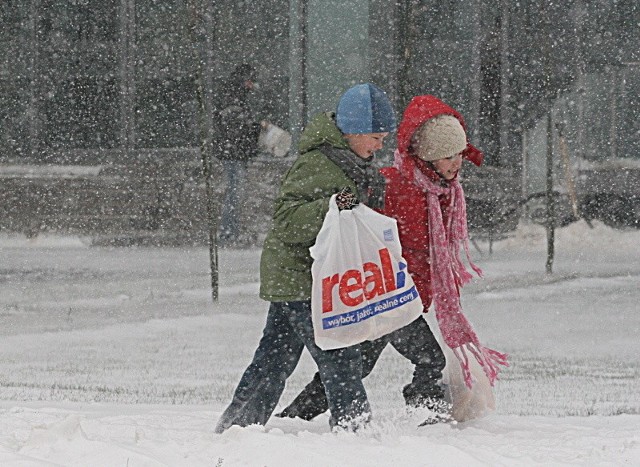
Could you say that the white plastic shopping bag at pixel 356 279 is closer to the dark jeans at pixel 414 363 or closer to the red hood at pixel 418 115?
the dark jeans at pixel 414 363

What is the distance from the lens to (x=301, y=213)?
15.4 feet

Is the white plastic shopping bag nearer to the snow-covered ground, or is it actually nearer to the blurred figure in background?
the snow-covered ground

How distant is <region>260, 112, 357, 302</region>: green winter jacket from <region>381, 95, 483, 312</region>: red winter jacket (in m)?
0.42

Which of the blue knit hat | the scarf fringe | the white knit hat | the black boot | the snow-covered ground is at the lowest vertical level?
Result: the snow-covered ground

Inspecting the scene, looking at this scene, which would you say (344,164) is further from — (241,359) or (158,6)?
(158,6)

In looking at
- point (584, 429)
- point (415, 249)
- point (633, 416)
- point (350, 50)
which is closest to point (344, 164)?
point (415, 249)

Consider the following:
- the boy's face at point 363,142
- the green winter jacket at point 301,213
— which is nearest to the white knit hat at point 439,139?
the boy's face at point 363,142

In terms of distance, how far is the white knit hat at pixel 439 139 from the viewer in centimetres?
512

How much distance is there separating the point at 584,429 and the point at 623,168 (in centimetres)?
1073

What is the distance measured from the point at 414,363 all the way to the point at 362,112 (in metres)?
1.10

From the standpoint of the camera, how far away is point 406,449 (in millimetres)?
4434

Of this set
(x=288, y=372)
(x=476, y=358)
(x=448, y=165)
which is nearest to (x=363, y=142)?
(x=448, y=165)

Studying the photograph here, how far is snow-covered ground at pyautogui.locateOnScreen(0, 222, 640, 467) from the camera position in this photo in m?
4.41

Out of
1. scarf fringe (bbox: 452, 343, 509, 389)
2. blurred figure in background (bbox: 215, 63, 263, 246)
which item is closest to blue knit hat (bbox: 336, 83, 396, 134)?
scarf fringe (bbox: 452, 343, 509, 389)
